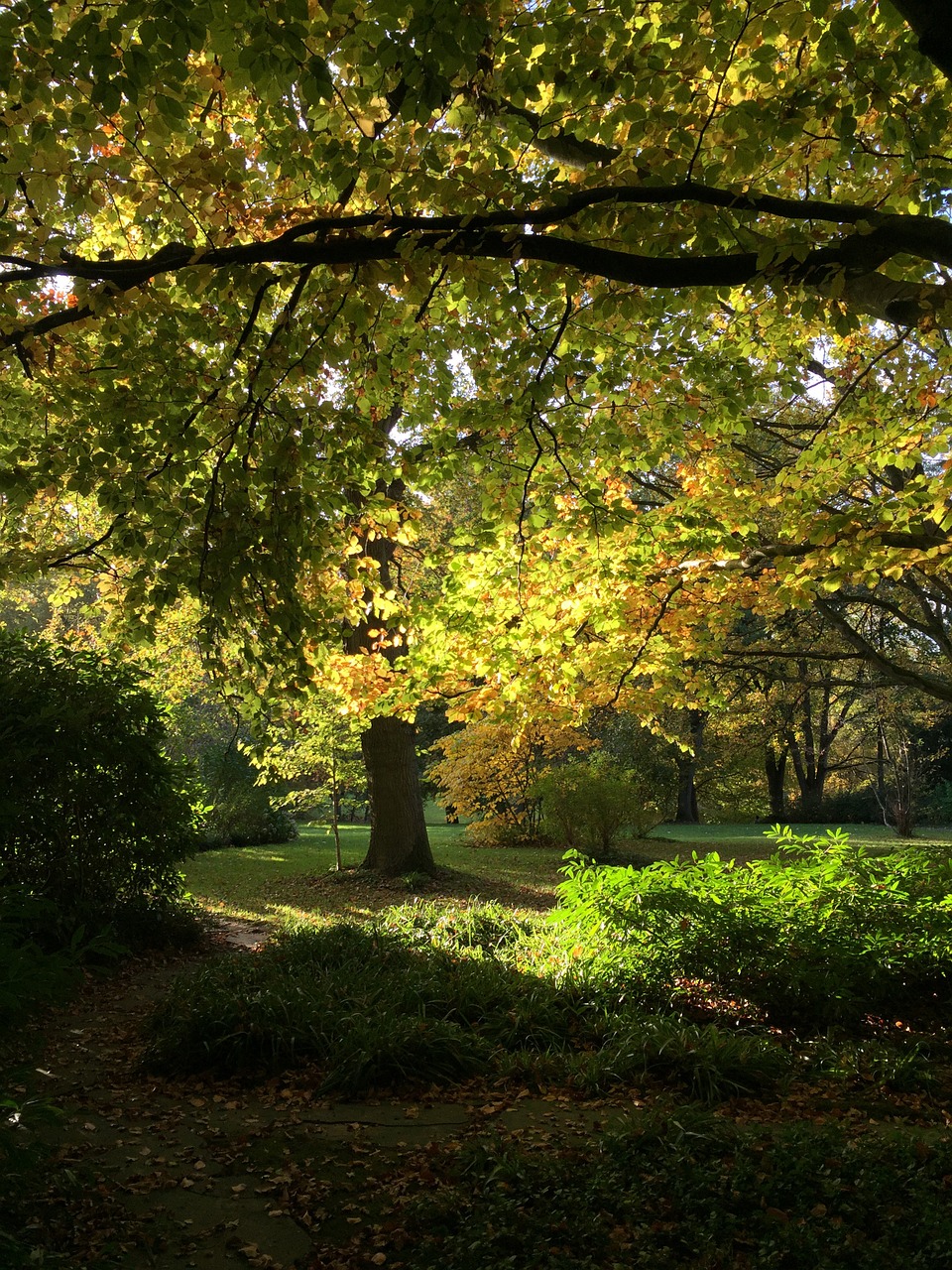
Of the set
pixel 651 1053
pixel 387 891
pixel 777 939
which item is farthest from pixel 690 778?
pixel 651 1053

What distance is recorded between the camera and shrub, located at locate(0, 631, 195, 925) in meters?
7.78

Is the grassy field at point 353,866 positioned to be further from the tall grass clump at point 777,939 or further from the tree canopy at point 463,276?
the tree canopy at point 463,276

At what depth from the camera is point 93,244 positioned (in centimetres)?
787

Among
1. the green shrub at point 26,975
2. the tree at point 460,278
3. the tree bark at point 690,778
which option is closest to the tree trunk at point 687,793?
the tree bark at point 690,778

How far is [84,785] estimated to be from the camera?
8094mm

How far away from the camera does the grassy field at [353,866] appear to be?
1237 cm

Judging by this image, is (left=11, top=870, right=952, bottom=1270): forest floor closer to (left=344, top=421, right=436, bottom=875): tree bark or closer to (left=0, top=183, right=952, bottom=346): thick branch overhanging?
(left=0, top=183, right=952, bottom=346): thick branch overhanging

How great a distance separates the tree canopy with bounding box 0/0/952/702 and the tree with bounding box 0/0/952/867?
3 centimetres

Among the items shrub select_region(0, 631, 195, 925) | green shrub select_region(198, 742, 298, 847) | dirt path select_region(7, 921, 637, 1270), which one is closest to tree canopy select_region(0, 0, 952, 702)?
shrub select_region(0, 631, 195, 925)

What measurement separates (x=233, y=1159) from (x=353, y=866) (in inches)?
437

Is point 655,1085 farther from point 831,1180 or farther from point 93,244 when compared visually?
point 93,244

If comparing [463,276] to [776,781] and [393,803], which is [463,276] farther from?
[776,781]

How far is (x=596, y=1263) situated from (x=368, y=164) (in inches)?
190

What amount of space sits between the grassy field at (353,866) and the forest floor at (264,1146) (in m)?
6.08
